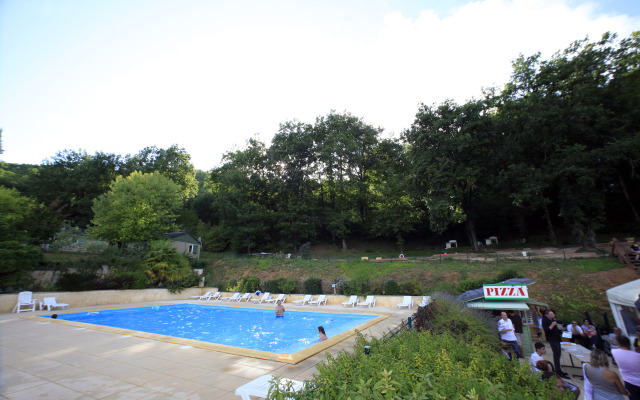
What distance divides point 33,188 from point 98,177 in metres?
6.91

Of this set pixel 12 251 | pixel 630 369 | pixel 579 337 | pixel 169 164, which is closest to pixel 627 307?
pixel 579 337

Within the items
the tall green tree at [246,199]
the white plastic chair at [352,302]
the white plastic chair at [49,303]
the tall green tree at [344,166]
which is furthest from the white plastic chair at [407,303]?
the tall green tree at [246,199]

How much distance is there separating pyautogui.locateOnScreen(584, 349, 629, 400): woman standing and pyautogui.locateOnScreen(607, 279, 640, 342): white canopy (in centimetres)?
491

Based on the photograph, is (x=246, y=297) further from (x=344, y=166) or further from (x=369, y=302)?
(x=344, y=166)

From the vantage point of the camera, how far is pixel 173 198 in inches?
1072

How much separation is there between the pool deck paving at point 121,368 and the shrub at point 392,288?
8090mm

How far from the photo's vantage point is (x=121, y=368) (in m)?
5.86

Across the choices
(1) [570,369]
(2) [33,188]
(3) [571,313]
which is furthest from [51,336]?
(2) [33,188]

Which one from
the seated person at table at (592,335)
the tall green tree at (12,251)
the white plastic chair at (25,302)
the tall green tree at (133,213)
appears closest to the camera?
the seated person at table at (592,335)

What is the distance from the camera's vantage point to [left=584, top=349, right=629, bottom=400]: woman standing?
3.60m

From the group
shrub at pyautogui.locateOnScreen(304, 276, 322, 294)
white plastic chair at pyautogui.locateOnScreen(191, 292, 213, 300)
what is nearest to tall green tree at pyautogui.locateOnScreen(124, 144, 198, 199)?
white plastic chair at pyautogui.locateOnScreen(191, 292, 213, 300)

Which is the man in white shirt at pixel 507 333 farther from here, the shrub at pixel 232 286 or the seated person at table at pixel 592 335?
→ the shrub at pixel 232 286

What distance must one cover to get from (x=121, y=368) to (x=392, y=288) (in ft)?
44.3

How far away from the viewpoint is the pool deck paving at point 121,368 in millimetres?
4652
